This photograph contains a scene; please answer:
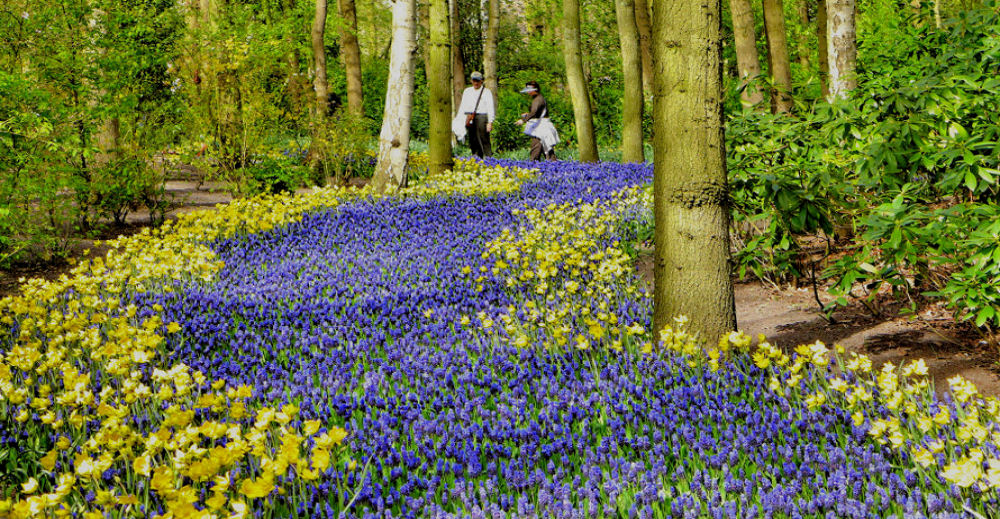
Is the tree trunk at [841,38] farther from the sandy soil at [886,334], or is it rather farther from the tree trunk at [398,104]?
the tree trunk at [398,104]

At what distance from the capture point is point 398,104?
1059cm

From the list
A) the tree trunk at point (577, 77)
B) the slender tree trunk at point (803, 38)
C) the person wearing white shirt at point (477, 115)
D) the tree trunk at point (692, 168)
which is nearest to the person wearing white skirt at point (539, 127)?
the person wearing white shirt at point (477, 115)

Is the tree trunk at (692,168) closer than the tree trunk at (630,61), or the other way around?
the tree trunk at (692,168)

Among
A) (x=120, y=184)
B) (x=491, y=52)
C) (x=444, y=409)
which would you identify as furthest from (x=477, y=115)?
(x=444, y=409)

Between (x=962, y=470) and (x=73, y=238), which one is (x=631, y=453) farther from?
(x=73, y=238)

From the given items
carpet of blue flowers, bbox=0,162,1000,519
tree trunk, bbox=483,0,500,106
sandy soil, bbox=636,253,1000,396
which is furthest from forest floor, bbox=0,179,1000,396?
tree trunk, bbox=483,0,500,106

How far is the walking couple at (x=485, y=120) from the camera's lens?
49.4 feet

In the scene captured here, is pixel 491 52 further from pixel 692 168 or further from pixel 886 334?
pixel 692 168

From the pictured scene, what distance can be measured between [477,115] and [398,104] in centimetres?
480

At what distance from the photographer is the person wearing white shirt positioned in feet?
49.3

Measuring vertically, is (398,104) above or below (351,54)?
below

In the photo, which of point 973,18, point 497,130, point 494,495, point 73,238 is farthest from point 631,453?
point 497,130

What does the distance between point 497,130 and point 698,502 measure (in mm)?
20098

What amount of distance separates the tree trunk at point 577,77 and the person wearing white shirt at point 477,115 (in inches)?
65.6
